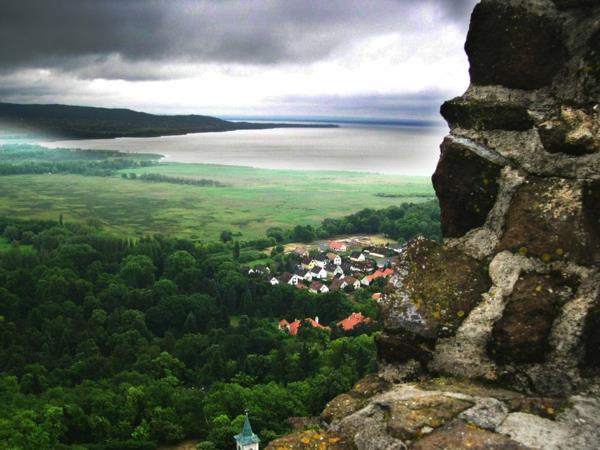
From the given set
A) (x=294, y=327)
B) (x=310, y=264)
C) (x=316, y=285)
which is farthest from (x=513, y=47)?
(x=310, y=264)

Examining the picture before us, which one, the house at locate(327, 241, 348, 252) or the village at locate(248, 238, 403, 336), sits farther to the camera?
the house at locate(327, 241, 348, 252)

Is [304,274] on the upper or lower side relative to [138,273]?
upper

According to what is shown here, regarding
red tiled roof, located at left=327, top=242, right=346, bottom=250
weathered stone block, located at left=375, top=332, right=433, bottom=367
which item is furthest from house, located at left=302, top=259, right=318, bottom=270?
weathered stone block, located at left=375, top=332, right=433, bottom=367

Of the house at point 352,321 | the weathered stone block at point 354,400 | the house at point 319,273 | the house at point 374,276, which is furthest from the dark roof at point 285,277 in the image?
the weathered stone block at point 354,400

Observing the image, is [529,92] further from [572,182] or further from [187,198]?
[187,198]

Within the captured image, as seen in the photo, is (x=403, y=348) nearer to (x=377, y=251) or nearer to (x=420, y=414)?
(x=420, y=414)

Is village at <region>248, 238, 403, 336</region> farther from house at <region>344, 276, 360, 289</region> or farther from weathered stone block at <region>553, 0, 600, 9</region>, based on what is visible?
weathered stone block at <region>553, 0, 600, 9</region>

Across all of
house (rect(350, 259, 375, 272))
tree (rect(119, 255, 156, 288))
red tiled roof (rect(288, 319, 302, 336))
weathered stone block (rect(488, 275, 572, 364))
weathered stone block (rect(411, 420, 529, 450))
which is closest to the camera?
weathered stone block (rect(411, 420, 529, 450))
